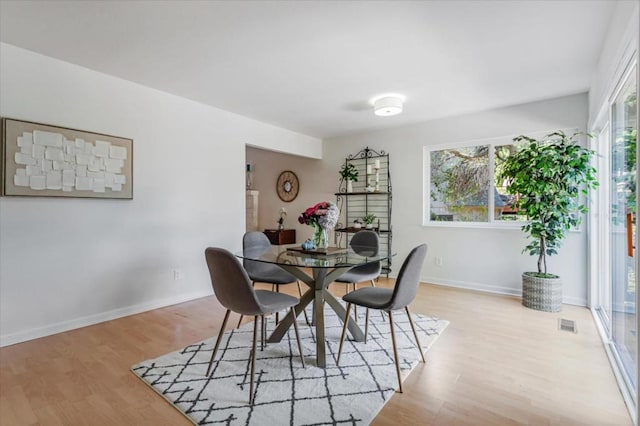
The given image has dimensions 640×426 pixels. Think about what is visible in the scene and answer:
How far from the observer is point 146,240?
3.36 meters

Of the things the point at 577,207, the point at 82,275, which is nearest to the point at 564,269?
the point at 577,207

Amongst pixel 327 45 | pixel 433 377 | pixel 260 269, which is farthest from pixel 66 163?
pixel 433 377

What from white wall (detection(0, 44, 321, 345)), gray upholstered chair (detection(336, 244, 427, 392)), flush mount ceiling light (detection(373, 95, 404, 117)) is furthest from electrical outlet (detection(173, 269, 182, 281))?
flush mount ceiling light (detection(373, 95, 404, 117))

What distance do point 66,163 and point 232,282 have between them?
212 centimetres

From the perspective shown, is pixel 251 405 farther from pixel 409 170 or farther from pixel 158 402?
pixel 409 170

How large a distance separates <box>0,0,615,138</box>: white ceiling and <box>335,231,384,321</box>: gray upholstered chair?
160cm

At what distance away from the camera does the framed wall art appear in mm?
2504

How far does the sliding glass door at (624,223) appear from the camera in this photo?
74.9 inches

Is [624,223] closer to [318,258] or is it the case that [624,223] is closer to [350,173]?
[318,258]

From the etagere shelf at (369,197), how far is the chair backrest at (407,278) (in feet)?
9.18

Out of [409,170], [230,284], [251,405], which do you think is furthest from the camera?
[409,170]

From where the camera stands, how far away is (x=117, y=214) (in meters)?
3.14

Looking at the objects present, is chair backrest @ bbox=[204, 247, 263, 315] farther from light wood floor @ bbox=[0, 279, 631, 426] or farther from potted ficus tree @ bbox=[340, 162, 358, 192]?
potted ficus tree @ bbox=[340, 162, 358, 192]

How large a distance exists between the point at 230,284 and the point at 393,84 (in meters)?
2.58
